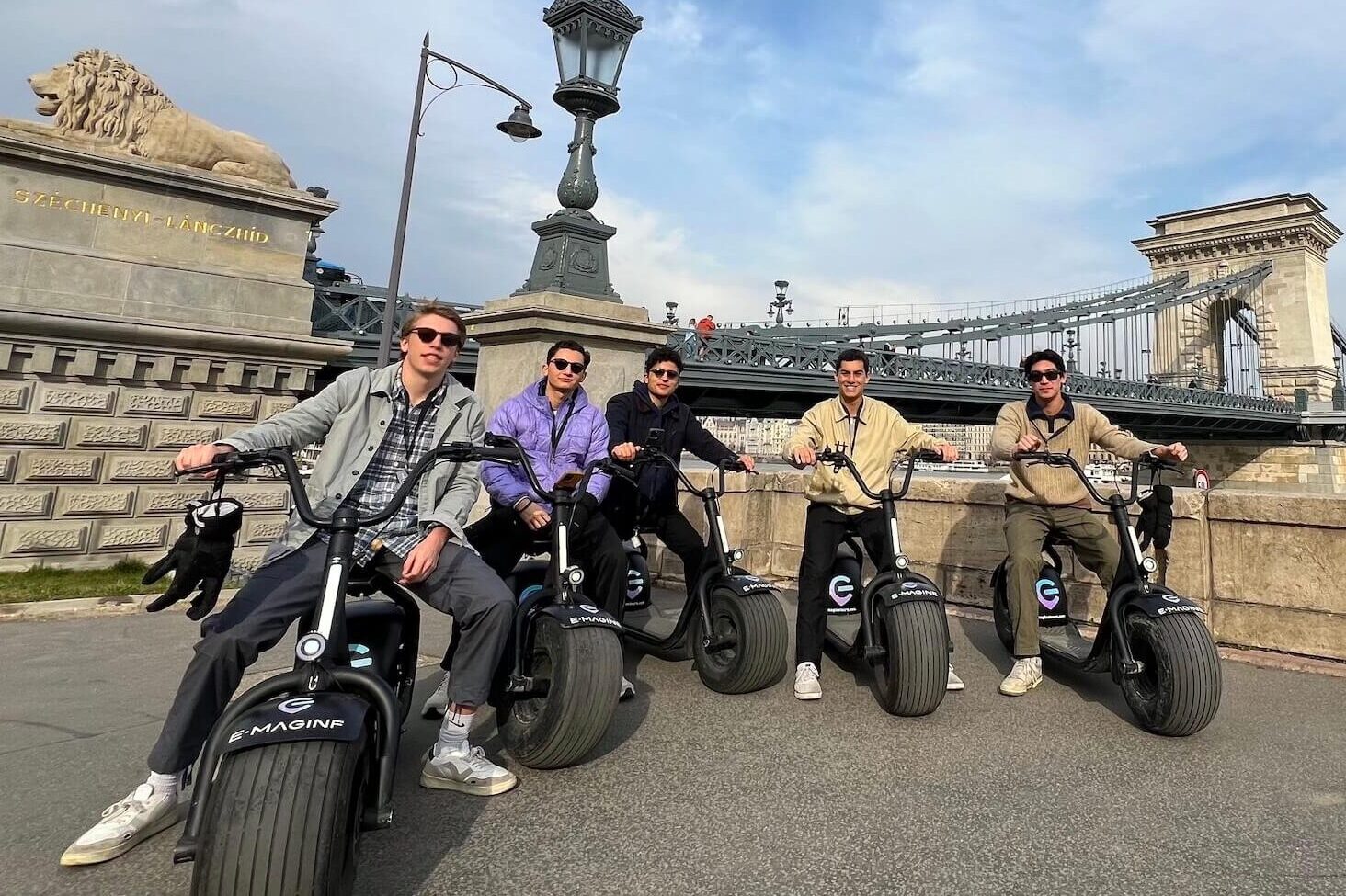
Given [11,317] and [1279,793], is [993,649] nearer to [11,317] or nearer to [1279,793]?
[1279,793]

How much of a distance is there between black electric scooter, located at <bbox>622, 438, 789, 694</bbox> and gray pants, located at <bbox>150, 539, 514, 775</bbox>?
95 cm

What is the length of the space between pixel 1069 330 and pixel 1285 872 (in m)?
38.9

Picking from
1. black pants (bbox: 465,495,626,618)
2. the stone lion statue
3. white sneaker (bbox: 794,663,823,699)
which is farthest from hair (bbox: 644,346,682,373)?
the stone lion statue

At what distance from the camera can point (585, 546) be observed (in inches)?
125

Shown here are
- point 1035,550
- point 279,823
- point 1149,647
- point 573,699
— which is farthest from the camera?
point 1035,550

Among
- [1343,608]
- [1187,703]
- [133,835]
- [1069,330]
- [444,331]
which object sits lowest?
[133,835]

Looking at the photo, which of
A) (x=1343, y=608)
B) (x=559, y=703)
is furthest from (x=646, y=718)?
(x=1343, y=608)

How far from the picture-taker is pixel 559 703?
224cm

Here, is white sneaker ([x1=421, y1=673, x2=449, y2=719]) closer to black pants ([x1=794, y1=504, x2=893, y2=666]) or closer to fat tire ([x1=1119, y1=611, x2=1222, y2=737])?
black pants ([x1=794, y1=504, x2=893, y2=666])

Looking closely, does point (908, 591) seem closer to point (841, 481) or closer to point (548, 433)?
point (841, 481)

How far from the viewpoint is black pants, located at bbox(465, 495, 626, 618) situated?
309 centimetres

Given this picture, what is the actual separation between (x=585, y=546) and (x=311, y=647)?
1.61m

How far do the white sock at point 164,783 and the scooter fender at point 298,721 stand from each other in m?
0.59

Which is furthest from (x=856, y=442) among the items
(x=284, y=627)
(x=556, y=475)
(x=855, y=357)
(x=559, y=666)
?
(x=284, y=627)
